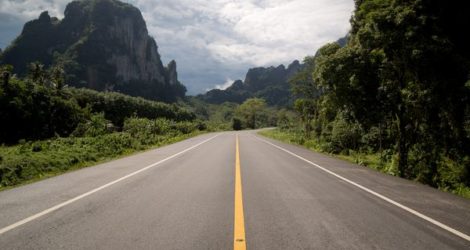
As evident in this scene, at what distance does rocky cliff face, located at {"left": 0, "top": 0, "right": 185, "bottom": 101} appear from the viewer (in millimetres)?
172125

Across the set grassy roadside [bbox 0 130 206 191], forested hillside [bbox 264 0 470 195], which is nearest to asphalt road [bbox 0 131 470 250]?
grassy roadside [bbox 0 130 206 191]

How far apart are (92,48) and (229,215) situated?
190469 mm

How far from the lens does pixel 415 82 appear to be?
12.1 metres

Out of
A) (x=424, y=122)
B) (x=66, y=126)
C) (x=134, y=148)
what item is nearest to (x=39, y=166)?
(x=134, y=148)

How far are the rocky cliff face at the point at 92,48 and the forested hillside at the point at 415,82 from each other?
165m

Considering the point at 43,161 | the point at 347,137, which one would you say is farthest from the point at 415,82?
the point at 347,137

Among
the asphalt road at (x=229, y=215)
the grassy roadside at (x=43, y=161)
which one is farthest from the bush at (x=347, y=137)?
the asphalt road at (x=229, y=215)

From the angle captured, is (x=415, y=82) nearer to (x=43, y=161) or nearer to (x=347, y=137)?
(x=43, y=161)

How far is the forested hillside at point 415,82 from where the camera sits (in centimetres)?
1046

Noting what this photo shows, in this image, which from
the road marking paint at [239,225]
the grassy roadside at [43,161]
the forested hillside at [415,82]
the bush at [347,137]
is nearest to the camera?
the road marking paint at [239,225]

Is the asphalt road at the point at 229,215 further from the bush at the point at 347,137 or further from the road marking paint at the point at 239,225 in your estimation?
the bush at the point at 347,137

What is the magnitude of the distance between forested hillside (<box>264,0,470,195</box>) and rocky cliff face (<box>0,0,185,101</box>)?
165409 millimetres

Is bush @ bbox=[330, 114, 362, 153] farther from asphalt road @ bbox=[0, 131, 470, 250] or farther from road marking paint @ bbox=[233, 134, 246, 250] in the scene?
road marking paint @ bbox=[233, 134, 246, 250]

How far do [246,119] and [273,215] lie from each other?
119m
